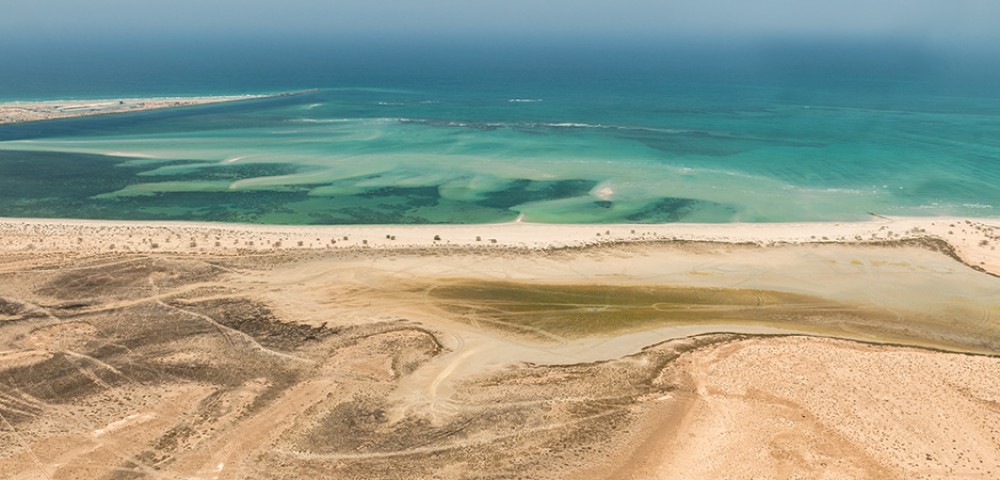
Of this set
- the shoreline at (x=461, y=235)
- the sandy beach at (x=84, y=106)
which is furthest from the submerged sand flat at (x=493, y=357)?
the sandy beach at (x=84, y=106)

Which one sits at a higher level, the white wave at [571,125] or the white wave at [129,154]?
the white wave at [571,125]

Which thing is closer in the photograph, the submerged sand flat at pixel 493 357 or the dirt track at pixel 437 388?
the dirt track at pixel 437 388

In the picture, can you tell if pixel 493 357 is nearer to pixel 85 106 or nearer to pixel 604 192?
pixel 604 192

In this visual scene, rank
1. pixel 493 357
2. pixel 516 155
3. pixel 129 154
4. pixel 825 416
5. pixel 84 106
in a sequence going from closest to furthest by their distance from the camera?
pixel 825 416, pixel 493 357, pixel 129 154, pixel 516 155, pixel 84 106

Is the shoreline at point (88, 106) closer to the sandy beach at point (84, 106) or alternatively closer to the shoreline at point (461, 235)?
the sandy beach at point (84, 106)

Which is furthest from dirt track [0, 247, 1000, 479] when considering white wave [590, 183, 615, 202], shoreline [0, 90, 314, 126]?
shoreline [0, 90, 314, 126]

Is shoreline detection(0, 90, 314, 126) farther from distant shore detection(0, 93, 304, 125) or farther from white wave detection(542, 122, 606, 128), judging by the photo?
white wave detection(542, 122, 606, 128)

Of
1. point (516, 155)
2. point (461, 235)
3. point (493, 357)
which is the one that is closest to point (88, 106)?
point (516, 155)
